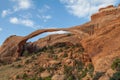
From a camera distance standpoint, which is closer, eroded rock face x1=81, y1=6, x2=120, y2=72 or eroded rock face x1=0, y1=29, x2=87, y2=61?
eroded rock face x1=81, y1=6, x2=120, y2=72

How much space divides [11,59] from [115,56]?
49.9 ft

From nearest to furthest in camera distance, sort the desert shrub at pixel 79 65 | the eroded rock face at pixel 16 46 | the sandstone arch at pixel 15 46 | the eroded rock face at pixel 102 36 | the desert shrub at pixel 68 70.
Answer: the eroded rock face at pixel 102 36, the desert shrub at pixel 68 70, the desert shrub at pixel 79 65, the eroded rock face at pixel 16 46, the sandstone arch at pixel 15 46

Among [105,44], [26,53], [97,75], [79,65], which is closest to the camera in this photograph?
[97,75]

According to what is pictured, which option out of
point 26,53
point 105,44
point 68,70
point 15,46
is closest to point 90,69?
point 105,44

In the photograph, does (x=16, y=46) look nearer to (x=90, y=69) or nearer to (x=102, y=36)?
(x=90, y=69)

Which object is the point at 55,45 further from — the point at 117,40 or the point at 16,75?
the point at 117,40

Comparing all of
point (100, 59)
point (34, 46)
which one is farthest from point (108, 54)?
point (34, 46)

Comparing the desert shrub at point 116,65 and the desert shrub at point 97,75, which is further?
the desert shrub at point 97,75

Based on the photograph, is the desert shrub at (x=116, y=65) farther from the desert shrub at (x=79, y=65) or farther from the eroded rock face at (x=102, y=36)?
the desert shrub at (x=79, y=65)

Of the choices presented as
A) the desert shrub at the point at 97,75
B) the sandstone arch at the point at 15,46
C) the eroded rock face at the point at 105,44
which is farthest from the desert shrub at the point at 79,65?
the sandstone arch at the point at 15,46

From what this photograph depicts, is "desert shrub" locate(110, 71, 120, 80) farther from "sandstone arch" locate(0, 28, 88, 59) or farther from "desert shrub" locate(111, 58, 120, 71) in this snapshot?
"sandstone arch" locate(0, 28, 88, 59)

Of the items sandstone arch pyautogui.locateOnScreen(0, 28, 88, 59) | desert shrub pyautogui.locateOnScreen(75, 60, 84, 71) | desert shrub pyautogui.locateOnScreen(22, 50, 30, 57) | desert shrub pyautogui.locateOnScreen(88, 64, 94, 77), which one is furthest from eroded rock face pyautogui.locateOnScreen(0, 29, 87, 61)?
desert shrub pyautogui.locateOnScreen(88, 64, 94, 77)

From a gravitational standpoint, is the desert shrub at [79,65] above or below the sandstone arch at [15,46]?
below

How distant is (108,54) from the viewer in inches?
746
